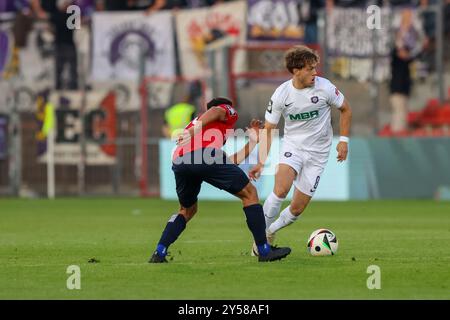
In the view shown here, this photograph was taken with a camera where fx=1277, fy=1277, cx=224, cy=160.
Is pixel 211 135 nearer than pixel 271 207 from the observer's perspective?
Yes

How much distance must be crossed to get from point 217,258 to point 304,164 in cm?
149

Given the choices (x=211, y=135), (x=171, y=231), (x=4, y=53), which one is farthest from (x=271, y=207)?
(x=4, y=53)

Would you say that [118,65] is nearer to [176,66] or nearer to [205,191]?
[176,66]

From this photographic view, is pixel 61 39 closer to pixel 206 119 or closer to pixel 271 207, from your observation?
pixel 271 207

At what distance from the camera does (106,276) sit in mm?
12055

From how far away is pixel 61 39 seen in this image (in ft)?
105

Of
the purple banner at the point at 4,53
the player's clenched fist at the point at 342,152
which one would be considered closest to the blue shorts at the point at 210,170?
the player's clenched fist at the point at 342,152

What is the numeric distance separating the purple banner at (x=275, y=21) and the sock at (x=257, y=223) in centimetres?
1802

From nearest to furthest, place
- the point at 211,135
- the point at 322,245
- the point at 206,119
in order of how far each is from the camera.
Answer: the point at 206,119, the point at 211,135, the point at 322,245

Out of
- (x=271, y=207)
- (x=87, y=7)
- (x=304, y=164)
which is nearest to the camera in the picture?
(x=271, y=207)

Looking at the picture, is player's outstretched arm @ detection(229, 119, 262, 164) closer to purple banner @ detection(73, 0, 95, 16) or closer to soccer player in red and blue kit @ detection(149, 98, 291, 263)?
soccer player in red and blue kit @ detection(149, 98, 291, 263)

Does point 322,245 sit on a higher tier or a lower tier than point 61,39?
lower

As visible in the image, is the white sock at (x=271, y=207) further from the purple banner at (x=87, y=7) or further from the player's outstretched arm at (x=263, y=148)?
the purple banner at (x=87, y=7)

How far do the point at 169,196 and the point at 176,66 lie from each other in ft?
12.1
